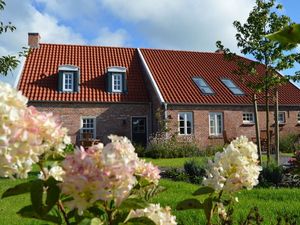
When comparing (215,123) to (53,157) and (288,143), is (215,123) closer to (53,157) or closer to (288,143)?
(288,143)

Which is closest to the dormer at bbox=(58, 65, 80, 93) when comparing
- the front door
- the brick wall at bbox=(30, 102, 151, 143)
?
the brick wall at bbox=(30, 102, 151, 143)

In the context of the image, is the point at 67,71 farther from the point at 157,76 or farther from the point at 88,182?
the point at 88,182

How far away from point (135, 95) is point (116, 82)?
1409 mm

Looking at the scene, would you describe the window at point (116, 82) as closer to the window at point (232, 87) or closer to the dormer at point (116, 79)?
the dormer at point (116, 79)

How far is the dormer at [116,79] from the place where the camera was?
25719 mm

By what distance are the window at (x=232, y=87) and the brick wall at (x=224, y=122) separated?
3.67 feet

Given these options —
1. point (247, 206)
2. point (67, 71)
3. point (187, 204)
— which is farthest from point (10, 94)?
point (67, 71)

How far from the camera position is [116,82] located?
2608 cm

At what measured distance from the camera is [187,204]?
7.82 feet

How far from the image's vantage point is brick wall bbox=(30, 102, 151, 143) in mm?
24469

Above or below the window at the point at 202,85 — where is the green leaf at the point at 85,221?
below

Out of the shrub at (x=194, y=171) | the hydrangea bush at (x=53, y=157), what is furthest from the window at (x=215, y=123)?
the hydrangea bush at (x=53, y=157)

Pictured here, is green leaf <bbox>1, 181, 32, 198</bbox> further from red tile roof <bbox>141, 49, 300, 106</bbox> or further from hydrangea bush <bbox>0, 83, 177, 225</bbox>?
red tile roof <bbox>141, 49, 300, 106</bbox>

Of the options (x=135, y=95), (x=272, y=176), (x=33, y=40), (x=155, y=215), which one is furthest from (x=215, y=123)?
(x=155, y=215)
